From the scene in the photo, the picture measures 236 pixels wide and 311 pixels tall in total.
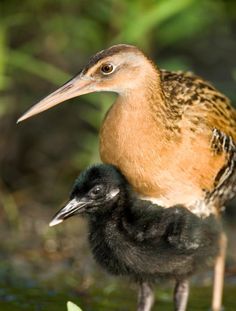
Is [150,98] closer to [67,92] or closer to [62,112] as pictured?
[67,92]

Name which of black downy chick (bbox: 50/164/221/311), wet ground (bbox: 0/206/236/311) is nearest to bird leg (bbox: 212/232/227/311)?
wet ground (bbox: 0/206/236/311)

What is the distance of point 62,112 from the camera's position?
1336 cm

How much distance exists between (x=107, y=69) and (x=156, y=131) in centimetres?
55

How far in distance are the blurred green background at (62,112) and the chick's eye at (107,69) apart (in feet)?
6.19

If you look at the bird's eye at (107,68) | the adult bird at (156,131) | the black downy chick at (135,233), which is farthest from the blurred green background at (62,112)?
the bird's eye at (107,68)

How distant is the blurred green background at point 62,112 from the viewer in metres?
10.8

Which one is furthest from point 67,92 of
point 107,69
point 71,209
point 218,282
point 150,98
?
point 218,282

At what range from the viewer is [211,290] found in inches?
420

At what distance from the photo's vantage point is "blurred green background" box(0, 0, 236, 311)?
10.8m

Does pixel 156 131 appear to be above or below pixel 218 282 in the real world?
above

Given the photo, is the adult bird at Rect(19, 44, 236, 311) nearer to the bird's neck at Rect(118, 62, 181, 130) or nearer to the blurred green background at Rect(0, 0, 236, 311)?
the bird's neck at Rect(118, 62, 181, 130)

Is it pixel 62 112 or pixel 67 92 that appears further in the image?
pixel 62 112

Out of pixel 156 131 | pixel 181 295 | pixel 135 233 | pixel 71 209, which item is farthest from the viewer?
pixel 181 295

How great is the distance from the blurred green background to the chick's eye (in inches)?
74.2
